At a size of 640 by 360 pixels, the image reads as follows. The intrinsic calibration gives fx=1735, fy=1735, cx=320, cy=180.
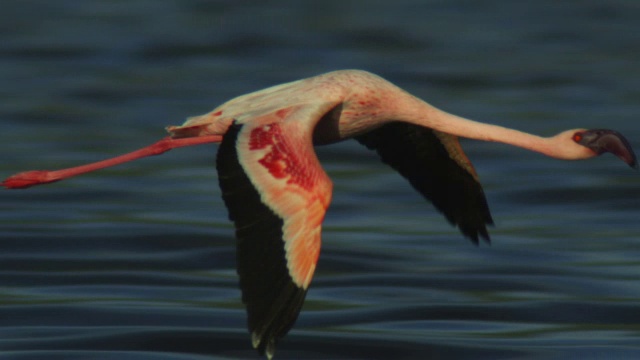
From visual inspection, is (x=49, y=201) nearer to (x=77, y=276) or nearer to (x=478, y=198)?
(x=77, y=276)

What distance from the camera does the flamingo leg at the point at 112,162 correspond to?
41.7 feet

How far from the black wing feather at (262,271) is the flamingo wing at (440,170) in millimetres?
3020

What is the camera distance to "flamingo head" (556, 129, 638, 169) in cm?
1256

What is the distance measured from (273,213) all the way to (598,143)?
121 inches

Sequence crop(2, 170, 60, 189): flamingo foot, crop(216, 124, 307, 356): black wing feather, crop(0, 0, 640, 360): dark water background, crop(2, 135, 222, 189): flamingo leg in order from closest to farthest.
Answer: crop(216, 124, 307, 356): black wing feather → crop(2, 135, 222, 189): flamingo leg → crop(2, 170, 60, 189): flamingo foot → crop(0, 0, 640, 360): dark water background

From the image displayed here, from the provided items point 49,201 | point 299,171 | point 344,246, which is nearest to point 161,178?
point 49,201

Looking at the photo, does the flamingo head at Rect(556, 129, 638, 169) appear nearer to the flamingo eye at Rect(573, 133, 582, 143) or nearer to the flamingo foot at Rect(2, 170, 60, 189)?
the flamingo eye at Rect(573, 133, 582, 143)

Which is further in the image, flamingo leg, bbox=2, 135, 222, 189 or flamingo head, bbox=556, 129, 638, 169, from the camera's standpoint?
flamingo leg, bbox=2, 135, 222, 189

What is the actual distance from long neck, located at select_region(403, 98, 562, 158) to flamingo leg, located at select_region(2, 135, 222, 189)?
149cm

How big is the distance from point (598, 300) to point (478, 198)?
2379mm

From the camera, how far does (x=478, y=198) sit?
13.5m

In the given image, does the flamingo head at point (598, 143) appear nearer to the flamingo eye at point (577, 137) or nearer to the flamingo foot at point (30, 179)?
the flamingo eye at point (577, 137)

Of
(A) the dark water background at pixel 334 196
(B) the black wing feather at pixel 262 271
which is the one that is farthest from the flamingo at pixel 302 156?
(A) the dark water background at pixel 334 196

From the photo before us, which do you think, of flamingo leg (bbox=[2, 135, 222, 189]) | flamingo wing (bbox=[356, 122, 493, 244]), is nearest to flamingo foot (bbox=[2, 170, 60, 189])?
flamingo leg (bbox=[2, 135, 222, 189])
